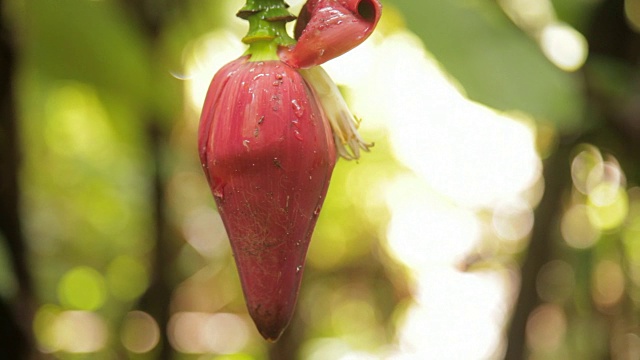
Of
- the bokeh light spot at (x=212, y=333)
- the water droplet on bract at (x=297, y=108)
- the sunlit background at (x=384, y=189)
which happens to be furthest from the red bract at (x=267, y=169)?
the bokeh light spot at (x=212, y=333)

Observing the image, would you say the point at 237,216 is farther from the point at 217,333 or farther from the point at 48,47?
the point at 217,333

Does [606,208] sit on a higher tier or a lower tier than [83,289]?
higher

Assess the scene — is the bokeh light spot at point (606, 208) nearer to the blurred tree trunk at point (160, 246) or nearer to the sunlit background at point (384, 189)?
the sunlit background at point (384, 189)

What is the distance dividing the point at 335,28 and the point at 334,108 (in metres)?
0.06

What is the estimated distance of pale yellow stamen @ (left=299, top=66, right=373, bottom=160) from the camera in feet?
1.20

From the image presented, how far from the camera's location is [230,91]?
342mm

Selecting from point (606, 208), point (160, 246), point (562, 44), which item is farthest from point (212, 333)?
point (562, 44)

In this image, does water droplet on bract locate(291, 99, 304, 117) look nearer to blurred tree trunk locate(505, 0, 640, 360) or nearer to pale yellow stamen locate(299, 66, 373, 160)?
pale yellow stamen locate(299, 66, 373, 160)

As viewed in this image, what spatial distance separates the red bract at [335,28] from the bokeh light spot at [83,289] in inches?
105

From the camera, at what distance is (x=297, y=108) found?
0.34m

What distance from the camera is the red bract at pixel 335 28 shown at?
0.32 meters

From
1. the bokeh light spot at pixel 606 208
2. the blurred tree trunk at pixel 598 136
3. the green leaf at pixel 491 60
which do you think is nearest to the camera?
the green leaf at pixel 491 60

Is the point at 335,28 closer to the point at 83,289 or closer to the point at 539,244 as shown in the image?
A: the point at 539,244

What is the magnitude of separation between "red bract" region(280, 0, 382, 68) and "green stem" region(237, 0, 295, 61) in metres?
0.03
